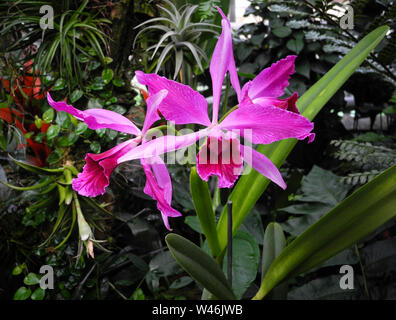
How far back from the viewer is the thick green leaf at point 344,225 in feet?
1.65

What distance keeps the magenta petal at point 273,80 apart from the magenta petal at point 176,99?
0.11 m

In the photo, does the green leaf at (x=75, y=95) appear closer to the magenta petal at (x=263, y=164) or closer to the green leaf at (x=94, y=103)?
the green leaf at (x=94, y=103)

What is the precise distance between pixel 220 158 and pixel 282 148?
0.22 meters

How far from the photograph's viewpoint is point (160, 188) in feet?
1.58

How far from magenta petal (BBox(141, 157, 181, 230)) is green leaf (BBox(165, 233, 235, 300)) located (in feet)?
0.16

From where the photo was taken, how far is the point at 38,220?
93 cm

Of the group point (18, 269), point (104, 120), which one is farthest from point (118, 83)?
point (18, 269)

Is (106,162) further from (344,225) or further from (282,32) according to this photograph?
(282,32)

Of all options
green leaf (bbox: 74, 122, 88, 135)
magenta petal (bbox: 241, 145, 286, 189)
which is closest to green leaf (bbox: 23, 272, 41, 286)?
green leaf (bbox: 74, 122, 88, 135)

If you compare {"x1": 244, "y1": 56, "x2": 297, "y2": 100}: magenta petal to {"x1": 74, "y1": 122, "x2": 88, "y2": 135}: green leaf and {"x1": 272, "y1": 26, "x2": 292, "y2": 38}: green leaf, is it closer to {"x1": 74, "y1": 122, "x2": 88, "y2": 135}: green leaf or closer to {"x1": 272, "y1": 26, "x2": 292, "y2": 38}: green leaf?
{"x1": 74, "y1": 122, "x2": 88, "y2": 135}: green leaf

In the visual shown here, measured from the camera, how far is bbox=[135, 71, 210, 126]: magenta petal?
0.42 metres

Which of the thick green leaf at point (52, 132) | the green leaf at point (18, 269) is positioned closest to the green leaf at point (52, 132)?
the thick green leaf at point (52, 132)
